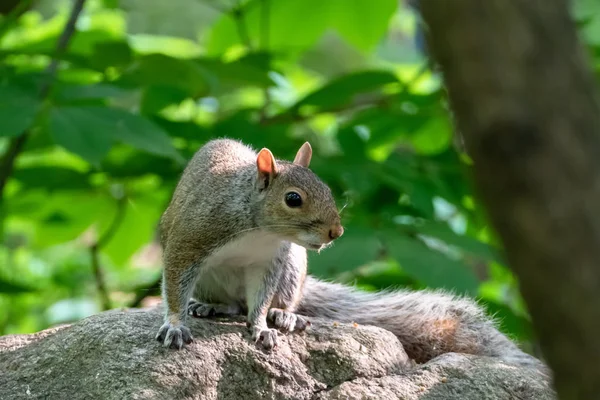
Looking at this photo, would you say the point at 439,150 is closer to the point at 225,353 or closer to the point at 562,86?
Answer: the point at 225,353

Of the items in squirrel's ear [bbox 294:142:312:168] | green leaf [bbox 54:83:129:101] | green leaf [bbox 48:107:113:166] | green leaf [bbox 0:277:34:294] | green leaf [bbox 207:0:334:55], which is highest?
green leaf [bbox 207:0:334:55]

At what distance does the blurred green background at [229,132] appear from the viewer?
223 centimetres

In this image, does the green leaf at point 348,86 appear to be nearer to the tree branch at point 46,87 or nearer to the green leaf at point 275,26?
the green leaf at point 275,26

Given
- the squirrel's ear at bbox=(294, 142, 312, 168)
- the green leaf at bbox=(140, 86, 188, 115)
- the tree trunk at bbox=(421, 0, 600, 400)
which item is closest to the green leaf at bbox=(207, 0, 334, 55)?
the green leaf at bbox=(140, 86, 188, 115)

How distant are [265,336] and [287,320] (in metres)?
0.12

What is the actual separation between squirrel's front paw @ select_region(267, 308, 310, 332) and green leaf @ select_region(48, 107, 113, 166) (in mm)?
594

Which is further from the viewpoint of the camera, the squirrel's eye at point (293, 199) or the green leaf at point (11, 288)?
the green leaf at point (11, 288)

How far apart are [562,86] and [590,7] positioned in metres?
1.96

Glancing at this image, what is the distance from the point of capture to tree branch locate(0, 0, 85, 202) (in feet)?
7.97

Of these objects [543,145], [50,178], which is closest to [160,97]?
[50,178]

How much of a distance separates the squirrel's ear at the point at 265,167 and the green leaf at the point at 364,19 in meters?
0.82

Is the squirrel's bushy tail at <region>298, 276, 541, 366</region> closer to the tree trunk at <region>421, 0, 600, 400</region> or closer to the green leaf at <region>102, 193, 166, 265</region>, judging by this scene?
the green leaf at <region>102, 193, 166, 265</region>

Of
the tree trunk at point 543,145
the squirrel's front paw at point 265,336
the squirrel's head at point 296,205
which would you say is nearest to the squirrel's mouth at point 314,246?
the squirrel's head at point 296,205

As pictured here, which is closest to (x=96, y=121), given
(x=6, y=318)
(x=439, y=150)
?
(x=439, y=150)
